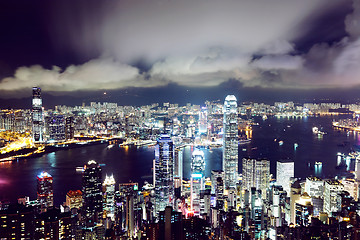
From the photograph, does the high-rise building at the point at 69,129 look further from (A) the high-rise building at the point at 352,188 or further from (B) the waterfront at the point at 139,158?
(A) the high-rise building at the point at 352,188

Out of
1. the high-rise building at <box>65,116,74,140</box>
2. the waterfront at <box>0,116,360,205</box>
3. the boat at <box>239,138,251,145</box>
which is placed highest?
the high-rise building at <box>65,116,74,140</box>

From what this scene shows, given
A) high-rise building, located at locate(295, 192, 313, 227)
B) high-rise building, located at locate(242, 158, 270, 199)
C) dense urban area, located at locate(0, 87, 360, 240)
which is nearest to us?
dense urban area, located at locate(0, 87, 360, 240)

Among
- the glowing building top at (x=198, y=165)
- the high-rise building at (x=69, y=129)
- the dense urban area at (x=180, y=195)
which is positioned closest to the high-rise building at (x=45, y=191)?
the dense urban area at (x=180, y=195)

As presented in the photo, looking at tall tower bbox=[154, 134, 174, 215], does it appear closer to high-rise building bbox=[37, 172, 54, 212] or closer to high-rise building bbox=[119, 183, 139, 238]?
high-rise building bbox=[119, 183, 139, 238]

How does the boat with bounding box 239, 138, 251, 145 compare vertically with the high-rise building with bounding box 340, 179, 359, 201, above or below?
above

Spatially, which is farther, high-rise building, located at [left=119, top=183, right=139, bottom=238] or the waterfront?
the waterfront

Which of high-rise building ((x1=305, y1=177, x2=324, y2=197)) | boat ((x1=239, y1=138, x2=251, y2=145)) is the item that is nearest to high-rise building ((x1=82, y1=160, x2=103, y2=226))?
high-rise building ((x1=305, y1=177, x2=324, y2=197))

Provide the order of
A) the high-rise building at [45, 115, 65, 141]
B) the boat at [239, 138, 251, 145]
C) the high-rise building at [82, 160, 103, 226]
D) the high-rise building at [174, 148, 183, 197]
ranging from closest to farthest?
1. the high-rise building at [82, 160, 103, 226]
2. the high-rise building at [174, 148, 183, 197]
3. the boat at [239, 138, 251, 145]
4. the high-rise building at [45, 115, 65, 141]
